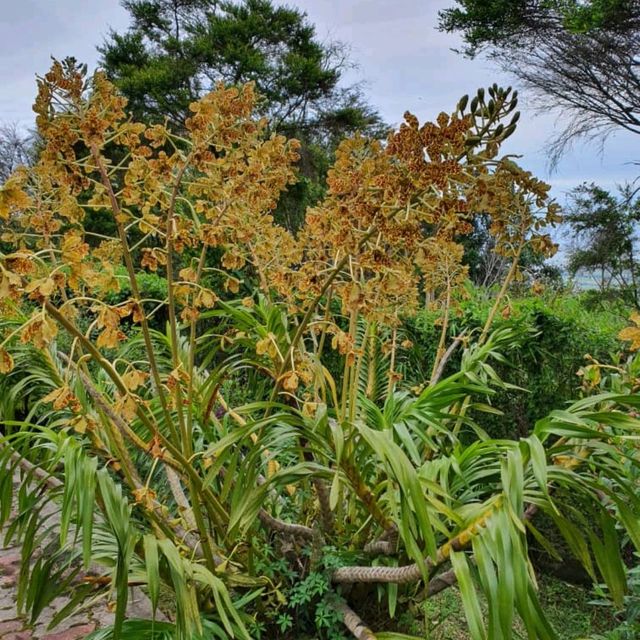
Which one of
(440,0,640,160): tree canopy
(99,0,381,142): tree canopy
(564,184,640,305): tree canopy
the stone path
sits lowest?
the stone path

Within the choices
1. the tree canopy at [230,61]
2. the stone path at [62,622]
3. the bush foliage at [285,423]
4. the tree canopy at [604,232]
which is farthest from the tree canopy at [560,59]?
the stone path at [62,622]

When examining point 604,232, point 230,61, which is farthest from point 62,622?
point 230,61

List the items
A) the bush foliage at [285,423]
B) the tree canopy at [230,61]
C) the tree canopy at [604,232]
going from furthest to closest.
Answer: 1. the tree canopy at [230,61]
2. the tree canopy at [604,232]
3. the bush foliage at [285,423]

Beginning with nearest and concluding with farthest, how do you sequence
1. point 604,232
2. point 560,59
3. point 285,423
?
point 285,423 → point 604,232 → point 560,59

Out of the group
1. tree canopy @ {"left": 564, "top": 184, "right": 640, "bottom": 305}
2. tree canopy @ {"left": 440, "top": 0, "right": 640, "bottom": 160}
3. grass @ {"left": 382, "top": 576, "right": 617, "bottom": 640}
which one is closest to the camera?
grass @ {"left": 382, "top": 576, "right": 617, "bottom": 640}

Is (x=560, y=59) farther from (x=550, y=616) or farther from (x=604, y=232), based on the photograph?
(x=550, y=616)

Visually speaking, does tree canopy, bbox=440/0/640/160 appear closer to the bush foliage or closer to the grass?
the grass

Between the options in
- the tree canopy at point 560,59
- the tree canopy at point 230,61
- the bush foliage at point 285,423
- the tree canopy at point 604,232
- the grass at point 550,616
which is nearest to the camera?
the bush foliage at point 285,423

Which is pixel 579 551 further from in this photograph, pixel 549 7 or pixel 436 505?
pixel 549 7

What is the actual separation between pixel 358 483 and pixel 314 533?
0.30 meters

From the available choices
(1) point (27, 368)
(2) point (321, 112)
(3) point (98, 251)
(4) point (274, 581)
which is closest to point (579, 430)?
(4) point (274, 581)

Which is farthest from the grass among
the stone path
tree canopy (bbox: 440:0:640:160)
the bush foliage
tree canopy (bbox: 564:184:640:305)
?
tree canopy (bbox: 440:0:640:160)

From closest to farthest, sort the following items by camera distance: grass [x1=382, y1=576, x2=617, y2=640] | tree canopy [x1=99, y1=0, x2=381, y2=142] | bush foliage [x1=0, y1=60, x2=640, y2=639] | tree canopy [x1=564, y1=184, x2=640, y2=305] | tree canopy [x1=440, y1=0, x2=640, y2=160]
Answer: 1. bush foliage [x1=0, y1=60, x2=640, y2=639]
2. grass [x1=382, y1=576, x2=617, y2=640]
3. tree canopy [x1=564, y1=184, x2=640, y2=305]
4. tree canopy [x1=440, y1=0, x2=640, y2=160]
5. tree canopy [x1=99, y1=0, x2=381, y2=142]

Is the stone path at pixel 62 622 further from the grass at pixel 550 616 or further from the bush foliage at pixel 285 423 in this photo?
the grass at pixel 550 616
